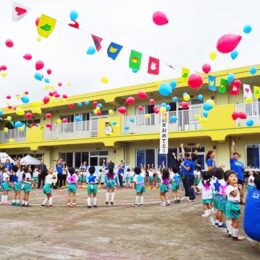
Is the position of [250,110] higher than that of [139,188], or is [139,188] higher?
[250,110]

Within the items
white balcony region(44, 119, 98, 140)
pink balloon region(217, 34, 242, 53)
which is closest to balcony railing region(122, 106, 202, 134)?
white balcony region(44, 119, 98, 140)

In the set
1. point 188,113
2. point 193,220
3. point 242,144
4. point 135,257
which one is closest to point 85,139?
point 188,113

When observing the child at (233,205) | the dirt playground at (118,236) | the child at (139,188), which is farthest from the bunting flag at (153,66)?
the child at (233,205)

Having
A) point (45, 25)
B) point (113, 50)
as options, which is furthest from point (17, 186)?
point (45, 25)

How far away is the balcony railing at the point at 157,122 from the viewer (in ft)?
62.3

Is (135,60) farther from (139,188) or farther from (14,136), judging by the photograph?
(14,136)

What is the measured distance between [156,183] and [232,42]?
1146 centimetres

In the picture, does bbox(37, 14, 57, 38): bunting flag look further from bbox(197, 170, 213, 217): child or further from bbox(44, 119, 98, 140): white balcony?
bbox(44, 119, 98, 140): white balcony

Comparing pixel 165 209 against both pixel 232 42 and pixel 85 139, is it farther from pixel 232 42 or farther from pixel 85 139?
pixel 85 139

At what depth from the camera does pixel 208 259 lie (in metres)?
5.01

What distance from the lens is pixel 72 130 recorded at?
79.1 feet

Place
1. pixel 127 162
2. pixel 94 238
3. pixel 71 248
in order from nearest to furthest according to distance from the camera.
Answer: pixel 71 248
pixel 94 238
pixel 127 162

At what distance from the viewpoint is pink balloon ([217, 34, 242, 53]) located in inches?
325

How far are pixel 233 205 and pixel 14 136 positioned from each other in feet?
80.6
